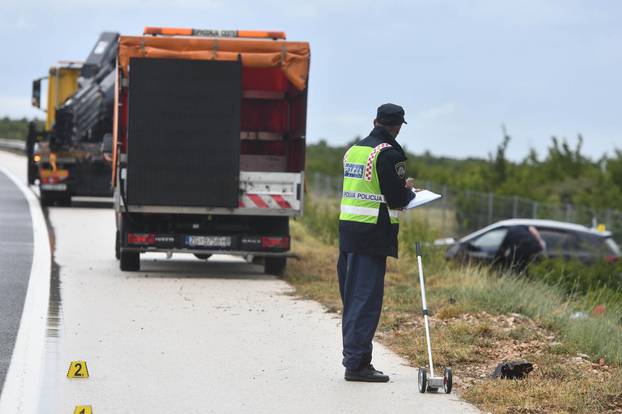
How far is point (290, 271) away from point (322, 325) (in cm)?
616

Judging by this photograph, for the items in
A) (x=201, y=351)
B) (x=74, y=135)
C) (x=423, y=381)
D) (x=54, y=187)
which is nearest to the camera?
(x=423, y=381)

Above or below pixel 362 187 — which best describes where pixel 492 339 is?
below

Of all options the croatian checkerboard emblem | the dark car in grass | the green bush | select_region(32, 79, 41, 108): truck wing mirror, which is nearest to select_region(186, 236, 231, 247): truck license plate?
the green bush

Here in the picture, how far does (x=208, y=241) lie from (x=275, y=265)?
104 centimetres

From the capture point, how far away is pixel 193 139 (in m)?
17.7

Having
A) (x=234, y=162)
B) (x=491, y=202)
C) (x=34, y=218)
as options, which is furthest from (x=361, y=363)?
(x=491, y=202)

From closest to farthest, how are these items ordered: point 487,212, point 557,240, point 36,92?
point 557,240, point 36,92, point 487,212

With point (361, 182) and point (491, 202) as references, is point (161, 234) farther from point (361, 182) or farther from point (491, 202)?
point (491, 202)

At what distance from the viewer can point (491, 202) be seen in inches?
1398

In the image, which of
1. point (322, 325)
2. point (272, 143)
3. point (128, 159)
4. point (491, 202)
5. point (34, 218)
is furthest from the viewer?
point (491, 202)

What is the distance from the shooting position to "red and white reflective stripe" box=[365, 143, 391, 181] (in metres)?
9.70

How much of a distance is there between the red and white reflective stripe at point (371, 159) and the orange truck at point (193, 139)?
8.03 metres

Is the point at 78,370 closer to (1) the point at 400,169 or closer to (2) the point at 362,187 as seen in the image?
(2) the point at 362,187

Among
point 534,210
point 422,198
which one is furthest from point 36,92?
point 422,198
